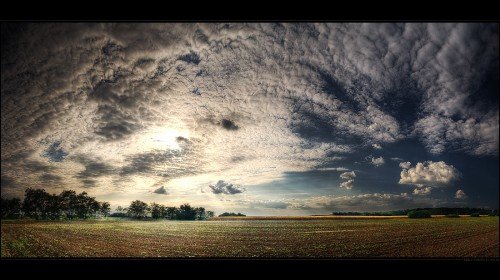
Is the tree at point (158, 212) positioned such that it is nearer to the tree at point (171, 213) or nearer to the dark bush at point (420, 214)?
the tree at point (171, 213)

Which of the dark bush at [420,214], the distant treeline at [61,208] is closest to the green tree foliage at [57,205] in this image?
the distant treeline at [61,208]

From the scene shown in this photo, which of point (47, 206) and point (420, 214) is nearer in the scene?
point (420, 214)

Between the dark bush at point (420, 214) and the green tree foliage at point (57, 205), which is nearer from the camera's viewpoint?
the dark bush at point (420, 214)

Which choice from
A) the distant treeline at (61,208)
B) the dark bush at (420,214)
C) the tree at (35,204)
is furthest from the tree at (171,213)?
the dark bush at (420,214)

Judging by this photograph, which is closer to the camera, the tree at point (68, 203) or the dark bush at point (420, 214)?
the dark bush at point (420, 214)

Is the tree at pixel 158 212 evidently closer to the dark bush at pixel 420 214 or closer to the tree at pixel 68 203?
the tree at pixel 68 203

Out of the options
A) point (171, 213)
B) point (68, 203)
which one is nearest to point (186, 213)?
point (171, 213)

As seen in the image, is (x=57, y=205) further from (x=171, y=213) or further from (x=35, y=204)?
(x=171, y=213)

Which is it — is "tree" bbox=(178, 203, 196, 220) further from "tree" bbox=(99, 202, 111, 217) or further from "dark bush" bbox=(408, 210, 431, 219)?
"dark bush" bbox=(408, 210, 431, 219)

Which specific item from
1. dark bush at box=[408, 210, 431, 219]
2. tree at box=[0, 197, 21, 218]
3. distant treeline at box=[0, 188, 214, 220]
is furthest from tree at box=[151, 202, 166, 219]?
dark bush at box=[408, 210, 431, 219]

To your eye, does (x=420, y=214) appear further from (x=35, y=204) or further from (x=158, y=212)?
(x=35, y=204)
